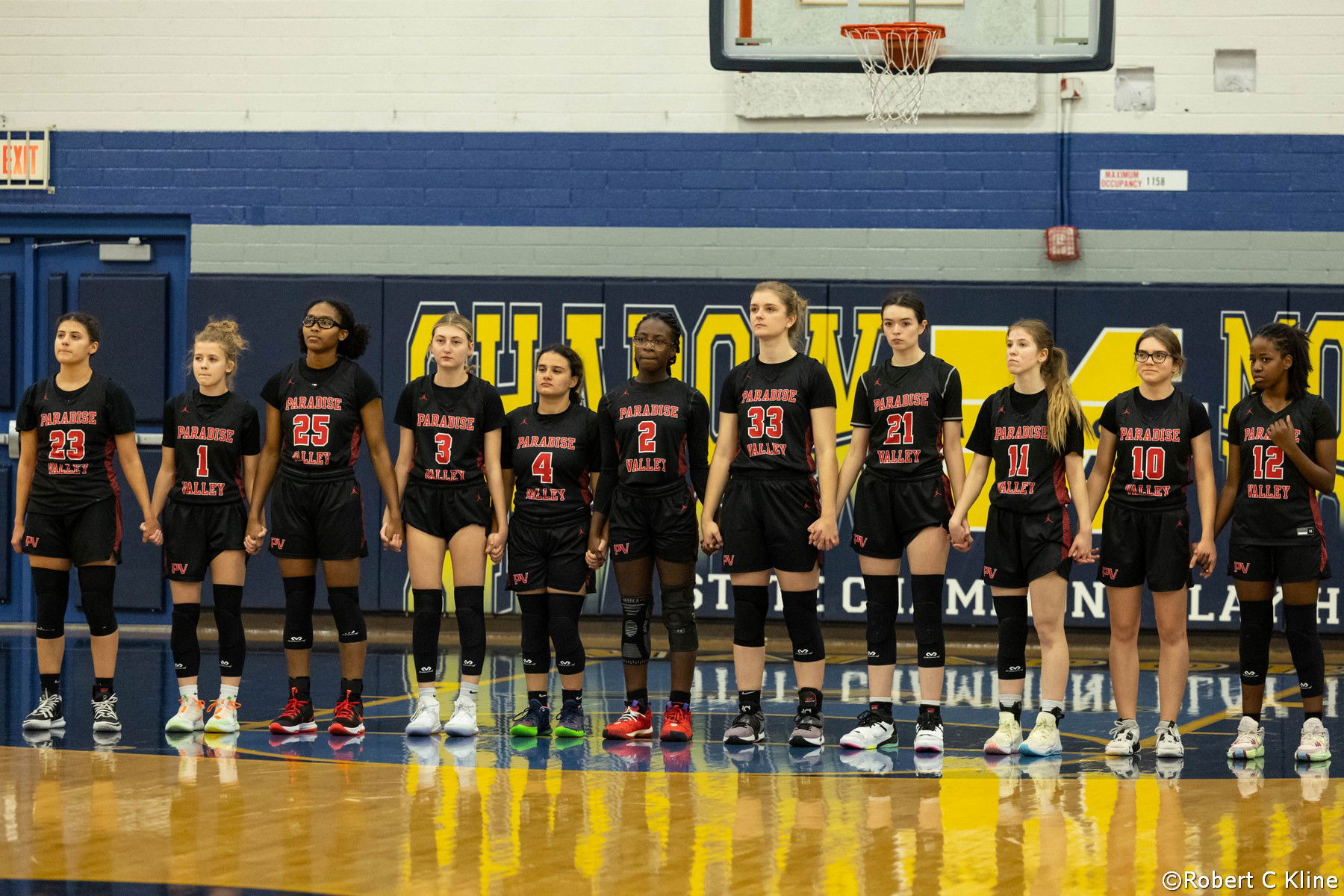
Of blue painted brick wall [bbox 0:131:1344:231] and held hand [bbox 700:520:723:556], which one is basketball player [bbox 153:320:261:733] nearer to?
held hand [bbox 700:520:723:556]

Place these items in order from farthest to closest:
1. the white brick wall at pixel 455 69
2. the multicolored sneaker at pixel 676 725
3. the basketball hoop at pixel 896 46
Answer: the white brick wall at pixel 455 69, the basketball hoop at pixel 896 46, the multicolored sneaker at pixel 676 725

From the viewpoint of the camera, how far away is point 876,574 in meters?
6.62

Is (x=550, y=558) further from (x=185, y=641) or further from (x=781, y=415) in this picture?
(x=185, y=641)

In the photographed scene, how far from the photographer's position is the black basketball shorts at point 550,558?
682 centimetres

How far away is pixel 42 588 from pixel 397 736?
5.97 ft

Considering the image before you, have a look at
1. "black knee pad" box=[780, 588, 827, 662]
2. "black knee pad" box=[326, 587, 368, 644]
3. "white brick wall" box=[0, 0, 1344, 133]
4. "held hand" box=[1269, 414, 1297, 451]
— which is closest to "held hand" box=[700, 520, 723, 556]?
"black knee pad" box=[780, 588, 827, 662]

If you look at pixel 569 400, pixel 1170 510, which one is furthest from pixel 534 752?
pixel 1170 510

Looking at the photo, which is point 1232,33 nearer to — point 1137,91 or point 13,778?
point 1137,91

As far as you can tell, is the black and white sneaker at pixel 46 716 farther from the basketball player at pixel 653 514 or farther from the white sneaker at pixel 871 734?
the white sneaker at pixel 871 734

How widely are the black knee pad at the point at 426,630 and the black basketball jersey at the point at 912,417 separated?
6.77 ft

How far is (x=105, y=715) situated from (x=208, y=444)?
1317 millimetres

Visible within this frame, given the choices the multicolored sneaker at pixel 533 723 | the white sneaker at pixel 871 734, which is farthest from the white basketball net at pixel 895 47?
the multicolored sneaker at pixel 533 723

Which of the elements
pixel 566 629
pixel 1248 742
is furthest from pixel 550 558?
pixel 1248 742

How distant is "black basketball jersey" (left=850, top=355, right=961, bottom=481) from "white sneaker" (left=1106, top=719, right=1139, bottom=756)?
134 cm
